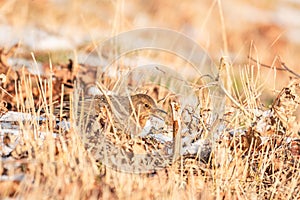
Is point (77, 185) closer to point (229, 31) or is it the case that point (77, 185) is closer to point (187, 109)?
point (187, 109)

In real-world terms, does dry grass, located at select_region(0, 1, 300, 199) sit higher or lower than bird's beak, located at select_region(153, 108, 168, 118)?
lower

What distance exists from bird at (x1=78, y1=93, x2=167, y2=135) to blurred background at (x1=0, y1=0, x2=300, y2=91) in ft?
3.66

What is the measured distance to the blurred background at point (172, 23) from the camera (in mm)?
8492

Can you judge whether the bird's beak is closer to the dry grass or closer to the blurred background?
the dry grass

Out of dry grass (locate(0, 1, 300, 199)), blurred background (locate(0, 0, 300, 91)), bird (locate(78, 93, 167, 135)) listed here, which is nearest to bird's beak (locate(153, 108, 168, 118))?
bird (locate(78, 93, 167, 135))

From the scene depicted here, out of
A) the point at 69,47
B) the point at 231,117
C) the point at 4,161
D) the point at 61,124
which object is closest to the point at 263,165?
the point at 231,117

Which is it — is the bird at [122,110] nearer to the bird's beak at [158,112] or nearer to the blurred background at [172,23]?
the bird's beak at [158,112]

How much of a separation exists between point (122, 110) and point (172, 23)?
270 inches

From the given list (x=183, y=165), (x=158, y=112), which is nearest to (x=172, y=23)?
(x=158, y=112)

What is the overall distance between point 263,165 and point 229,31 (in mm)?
7405

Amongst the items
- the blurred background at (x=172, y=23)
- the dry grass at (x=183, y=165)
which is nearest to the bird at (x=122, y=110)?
the dry grass at (x=183, y=165)

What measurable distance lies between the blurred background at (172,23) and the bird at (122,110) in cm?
112

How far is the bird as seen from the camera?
537 centimetres

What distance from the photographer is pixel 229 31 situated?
492 inches
